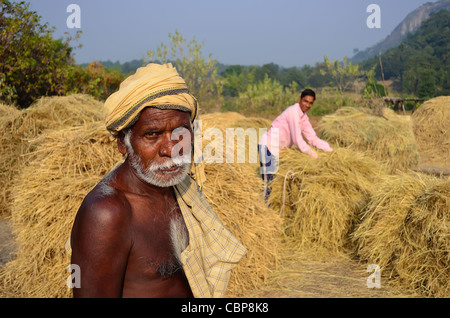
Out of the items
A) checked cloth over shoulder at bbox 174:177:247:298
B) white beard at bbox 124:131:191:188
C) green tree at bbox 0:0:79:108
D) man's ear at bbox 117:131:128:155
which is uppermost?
green tree at bbox 0:0:79:108

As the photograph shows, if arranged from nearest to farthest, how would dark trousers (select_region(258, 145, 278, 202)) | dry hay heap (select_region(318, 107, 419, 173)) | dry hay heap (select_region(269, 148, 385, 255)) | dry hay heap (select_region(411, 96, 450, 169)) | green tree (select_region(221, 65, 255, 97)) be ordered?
1. dry hay heap (select_region(269, 148, 385, 255))
2. dark trousers (select_region(258, 145, 278, 202))
3. dry hay heap (select_region(318, 107, 419, 173))
4. dry hay heap (select_region(411, 96, 450, 169))
5. green tree (select_region(221, 65, 255, 97))

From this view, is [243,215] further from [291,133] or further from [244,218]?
[291,133]

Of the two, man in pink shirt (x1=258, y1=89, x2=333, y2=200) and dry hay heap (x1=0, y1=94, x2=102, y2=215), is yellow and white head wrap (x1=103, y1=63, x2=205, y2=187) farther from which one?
dry hay heap (x1=0, y1=94, x2=102, y2=215)

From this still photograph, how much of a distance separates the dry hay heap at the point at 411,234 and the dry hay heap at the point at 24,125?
4.04 metres

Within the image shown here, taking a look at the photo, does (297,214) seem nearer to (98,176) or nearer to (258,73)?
(98,176)

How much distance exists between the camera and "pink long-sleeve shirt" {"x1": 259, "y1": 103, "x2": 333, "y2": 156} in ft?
18.3

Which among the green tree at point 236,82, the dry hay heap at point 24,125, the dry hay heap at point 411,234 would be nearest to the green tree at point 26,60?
the dry hay heap at point 24,125

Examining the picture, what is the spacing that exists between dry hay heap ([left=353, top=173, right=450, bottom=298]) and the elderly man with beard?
9.57ft

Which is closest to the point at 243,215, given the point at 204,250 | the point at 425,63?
the point at 204,250

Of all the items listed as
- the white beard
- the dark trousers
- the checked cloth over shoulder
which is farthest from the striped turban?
the dark trousers

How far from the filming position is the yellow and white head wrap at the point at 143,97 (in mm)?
1443

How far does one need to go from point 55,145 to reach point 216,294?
276 cm

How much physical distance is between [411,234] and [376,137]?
353 centimetres

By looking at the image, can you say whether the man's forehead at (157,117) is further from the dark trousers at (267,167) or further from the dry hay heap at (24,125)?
the dry hay heap at (24,125)
